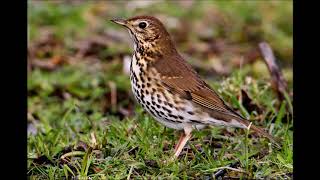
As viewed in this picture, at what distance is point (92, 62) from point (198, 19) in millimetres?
1958

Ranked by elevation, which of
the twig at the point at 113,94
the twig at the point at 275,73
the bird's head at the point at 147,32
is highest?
the bird's head at the point at 147,32

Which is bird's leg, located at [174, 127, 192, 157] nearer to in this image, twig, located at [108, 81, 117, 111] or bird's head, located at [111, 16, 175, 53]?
bird's head, located at [111, 16, 175, 53]

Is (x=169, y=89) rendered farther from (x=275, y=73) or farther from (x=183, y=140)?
(x=275, y=73)

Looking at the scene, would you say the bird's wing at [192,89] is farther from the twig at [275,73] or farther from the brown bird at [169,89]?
the twig at [275,73]

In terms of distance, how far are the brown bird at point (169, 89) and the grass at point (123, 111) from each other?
0.19 meters

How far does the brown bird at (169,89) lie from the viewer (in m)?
5.64

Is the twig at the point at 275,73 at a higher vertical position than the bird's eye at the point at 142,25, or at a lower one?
lower

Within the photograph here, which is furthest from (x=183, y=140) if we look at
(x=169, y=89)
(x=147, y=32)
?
(x=147, y=32)

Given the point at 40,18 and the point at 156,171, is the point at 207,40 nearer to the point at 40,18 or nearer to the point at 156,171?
the point at 40,18

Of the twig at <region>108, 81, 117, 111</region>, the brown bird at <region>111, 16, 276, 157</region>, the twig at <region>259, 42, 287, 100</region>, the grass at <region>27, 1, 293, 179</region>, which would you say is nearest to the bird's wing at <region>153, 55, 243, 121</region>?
the brown bird at <region>111, 16, 276, 157</region>

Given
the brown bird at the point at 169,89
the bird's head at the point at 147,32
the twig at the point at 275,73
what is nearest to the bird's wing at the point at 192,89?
the brown bird at the point at 169,89

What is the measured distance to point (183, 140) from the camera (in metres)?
5.64

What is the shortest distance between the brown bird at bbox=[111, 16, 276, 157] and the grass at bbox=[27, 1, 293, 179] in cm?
19

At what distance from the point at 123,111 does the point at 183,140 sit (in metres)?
2.27
